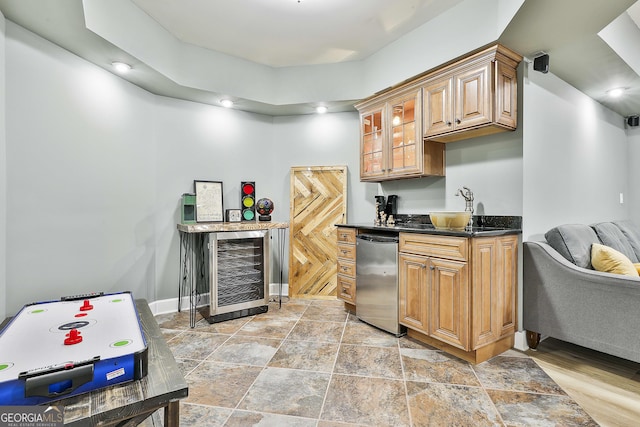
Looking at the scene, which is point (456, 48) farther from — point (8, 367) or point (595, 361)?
point (8, 367)

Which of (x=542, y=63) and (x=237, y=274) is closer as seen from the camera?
(x=542, y=63)

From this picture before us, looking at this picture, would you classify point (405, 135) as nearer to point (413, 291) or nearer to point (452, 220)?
point (452, 220)

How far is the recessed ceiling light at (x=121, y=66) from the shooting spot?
2889mm

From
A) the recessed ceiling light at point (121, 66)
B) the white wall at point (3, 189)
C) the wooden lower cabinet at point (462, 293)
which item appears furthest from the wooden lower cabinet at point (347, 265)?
the white wall at point (3, 189)

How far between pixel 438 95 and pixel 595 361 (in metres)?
2.54

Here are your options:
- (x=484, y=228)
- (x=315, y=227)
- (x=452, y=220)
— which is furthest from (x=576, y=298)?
(x=315, y=227)

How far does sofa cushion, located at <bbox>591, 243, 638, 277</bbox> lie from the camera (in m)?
2.47

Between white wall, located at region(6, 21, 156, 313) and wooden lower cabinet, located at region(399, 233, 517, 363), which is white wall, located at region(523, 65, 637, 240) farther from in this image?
white wall, located at region(6, 21, 156, 313)

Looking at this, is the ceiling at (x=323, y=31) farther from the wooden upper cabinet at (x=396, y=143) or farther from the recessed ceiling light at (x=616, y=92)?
the wooden upper cabinet at (x=396, y=143)

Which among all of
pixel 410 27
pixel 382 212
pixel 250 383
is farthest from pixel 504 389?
pixel 410 27

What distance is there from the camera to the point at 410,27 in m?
3.13

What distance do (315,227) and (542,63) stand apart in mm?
2910

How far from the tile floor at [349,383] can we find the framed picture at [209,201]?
1316 mm

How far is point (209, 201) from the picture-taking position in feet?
12.6
